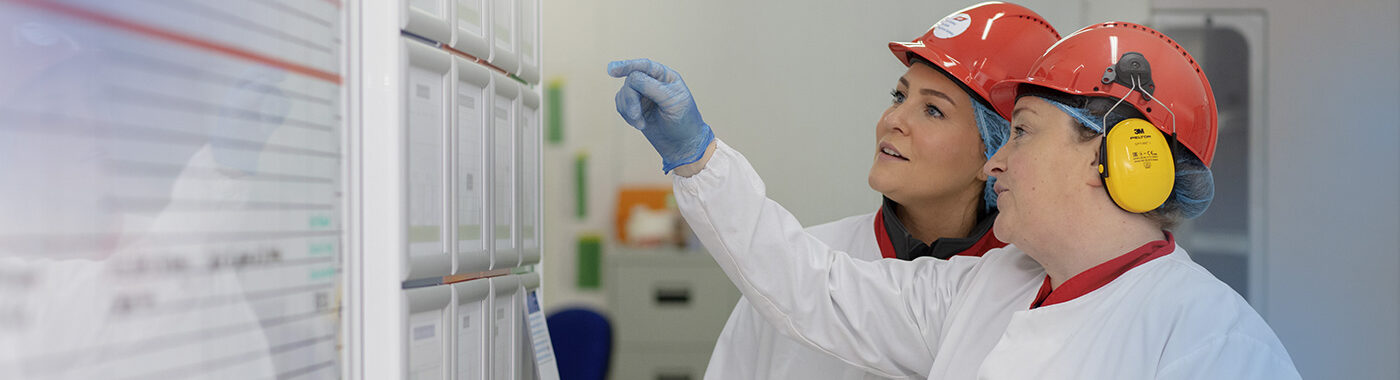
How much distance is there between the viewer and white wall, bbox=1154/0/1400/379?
2939 mm

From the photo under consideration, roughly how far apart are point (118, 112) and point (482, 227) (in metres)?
0.62

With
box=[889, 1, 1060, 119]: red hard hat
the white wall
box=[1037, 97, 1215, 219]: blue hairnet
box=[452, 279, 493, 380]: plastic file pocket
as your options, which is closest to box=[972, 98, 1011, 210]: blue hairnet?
box=[889, 1, 1060, 119]: red hard hat

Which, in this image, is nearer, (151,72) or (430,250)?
(151,72)

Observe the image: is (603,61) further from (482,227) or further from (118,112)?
(118,112)

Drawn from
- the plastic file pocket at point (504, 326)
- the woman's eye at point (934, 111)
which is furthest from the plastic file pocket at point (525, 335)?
the woman's eye at point (934, 111)

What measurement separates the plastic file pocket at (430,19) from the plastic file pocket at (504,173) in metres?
0.17

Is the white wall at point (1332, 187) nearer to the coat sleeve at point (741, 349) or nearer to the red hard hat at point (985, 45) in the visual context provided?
the red hard hat at point (985, 45)

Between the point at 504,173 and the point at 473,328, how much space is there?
241mm

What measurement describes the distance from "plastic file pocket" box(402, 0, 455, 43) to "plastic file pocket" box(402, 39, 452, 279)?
17 millimetres

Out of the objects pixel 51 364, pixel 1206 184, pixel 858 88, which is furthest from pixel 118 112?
pixel 858 88

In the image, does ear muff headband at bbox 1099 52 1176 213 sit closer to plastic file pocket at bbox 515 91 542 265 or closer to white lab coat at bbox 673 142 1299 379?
white lab coat at bbox 673 142 1299 379

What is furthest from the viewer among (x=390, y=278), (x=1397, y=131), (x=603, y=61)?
(x=603, y=61)

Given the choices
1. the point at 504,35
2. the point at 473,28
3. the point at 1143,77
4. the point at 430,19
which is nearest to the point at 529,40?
the point at 504,35

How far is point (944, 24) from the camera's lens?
1.63 m
